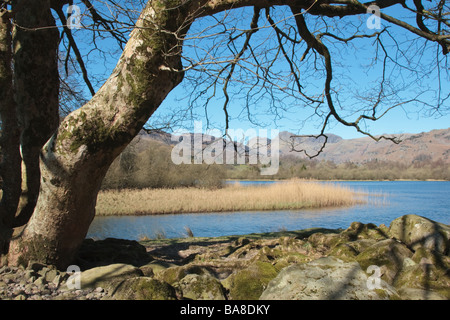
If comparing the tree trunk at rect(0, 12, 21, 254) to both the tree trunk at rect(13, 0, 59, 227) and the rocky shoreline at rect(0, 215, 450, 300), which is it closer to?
the tree trunk at rect(13, 0, 59, 227)

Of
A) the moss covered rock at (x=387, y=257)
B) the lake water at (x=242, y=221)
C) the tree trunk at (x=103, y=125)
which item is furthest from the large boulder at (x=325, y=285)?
the lake water at (x=242, y=221)

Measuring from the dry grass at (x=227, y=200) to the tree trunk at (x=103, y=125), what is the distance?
39.2 ft

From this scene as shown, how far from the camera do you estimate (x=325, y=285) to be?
7.91ft

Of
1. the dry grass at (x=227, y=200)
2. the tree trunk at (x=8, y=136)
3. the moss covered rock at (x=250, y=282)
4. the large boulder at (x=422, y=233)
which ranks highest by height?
the tree trunk at (x=8, y=136)

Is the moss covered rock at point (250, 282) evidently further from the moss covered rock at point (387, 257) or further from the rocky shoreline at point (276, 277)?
the moss covered rock at point (387, 257)

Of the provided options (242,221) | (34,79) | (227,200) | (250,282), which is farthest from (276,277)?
(227,200)

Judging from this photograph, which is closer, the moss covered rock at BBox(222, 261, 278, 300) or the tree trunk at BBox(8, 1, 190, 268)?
the moss covered rock at BBox(222, 261, 278, 300)

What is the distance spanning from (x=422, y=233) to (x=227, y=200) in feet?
41.9

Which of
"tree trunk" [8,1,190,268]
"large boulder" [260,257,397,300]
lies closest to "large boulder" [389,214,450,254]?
"large boulder" [260,257,397,300]

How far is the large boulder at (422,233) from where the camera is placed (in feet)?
11.9

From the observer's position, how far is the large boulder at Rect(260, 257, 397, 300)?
2346 millimetres

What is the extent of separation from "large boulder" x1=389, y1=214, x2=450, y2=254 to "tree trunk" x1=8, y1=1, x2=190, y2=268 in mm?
3168
